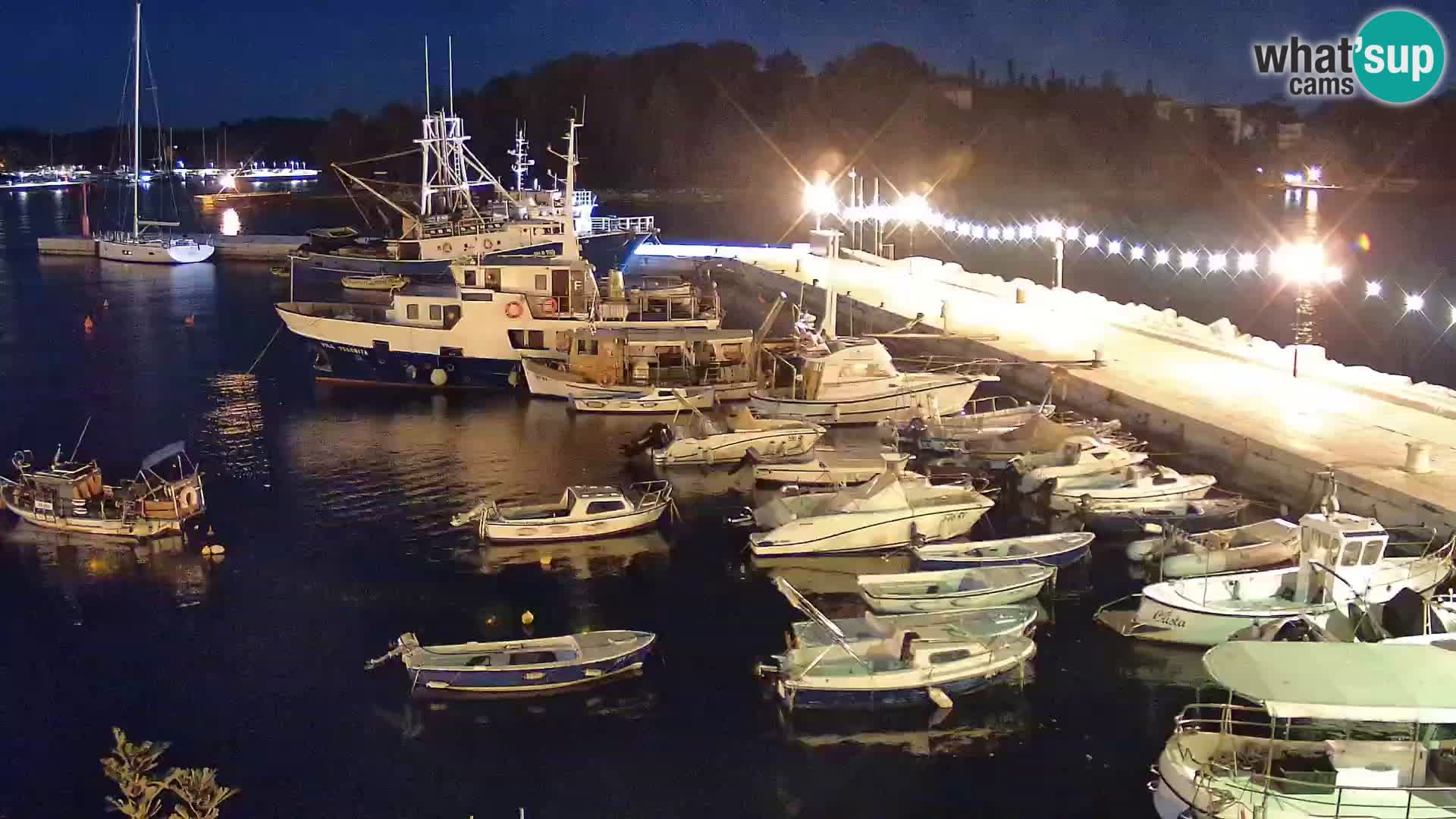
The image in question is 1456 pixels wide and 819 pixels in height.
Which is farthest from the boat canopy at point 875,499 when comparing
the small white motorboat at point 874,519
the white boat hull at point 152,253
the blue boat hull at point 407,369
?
the white boat hull at point 152,253

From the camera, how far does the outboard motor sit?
27.7m

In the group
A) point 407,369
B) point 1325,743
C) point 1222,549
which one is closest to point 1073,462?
point 1222,549

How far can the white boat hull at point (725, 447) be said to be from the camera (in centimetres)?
2670

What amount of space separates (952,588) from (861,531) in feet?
9.05

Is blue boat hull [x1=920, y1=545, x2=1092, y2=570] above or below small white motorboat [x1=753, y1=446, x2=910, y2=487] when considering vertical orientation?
below

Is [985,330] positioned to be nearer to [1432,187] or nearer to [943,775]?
[943,775]

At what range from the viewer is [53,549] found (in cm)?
2211

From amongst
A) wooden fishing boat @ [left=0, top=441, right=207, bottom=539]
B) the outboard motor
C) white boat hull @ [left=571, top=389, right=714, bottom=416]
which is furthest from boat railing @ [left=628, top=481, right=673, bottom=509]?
wooden fishing boat @ [left=0, top=441, right=207, bottom=539]

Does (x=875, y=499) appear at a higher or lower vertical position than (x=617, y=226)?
lower

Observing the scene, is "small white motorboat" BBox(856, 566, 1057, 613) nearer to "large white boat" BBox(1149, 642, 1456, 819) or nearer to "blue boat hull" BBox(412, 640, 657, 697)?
"blue boat hull" BBox(412, 640, 657, 697)

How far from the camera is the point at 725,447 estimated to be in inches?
1055

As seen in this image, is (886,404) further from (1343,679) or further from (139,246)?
(139,246)

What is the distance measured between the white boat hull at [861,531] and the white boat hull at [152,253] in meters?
62.5

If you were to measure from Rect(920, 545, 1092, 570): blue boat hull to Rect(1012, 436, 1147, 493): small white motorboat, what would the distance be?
357 centimetres
